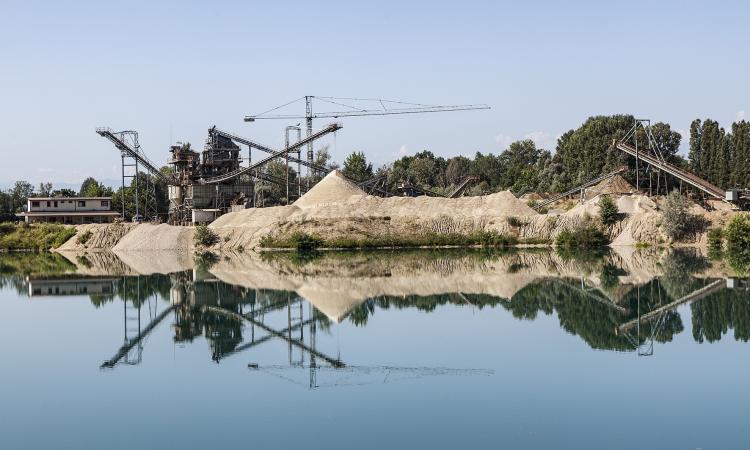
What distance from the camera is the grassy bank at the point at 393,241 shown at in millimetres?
68625

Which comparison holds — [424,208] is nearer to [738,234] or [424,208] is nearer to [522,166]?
[738,234]

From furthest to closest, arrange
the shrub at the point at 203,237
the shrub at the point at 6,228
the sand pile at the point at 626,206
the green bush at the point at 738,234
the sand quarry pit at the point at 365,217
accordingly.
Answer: the shrub at the point at 6,228, the shrub at the point at 203,237, the sand quarry pit at the point at 365,217, the sand pile at the point at 626,206, the green bush at the point at 738,234

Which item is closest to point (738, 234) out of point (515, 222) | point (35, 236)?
point (515, 222)

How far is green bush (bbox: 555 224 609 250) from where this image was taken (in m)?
66.8

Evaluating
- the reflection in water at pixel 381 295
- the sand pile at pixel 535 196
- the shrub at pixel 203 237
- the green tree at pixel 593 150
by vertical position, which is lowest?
the reflection in water at pixel 381 295

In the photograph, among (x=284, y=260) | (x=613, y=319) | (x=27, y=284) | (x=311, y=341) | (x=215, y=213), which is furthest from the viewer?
(x=215, y=213)

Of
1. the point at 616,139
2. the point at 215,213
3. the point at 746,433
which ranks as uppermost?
the point at 616,139

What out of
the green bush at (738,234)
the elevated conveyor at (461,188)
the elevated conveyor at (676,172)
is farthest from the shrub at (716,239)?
the elevated conveyor at (461,188)

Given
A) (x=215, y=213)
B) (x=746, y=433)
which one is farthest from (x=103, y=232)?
(x=746, y=433)

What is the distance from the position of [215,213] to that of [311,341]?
59093 millimetres

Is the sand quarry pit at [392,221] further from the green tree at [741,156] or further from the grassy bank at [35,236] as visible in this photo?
the green tree at [741,156]

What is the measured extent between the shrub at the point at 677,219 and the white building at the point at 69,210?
5200 centimetres

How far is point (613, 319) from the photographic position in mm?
28375

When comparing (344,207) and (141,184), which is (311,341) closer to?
(344,207)
